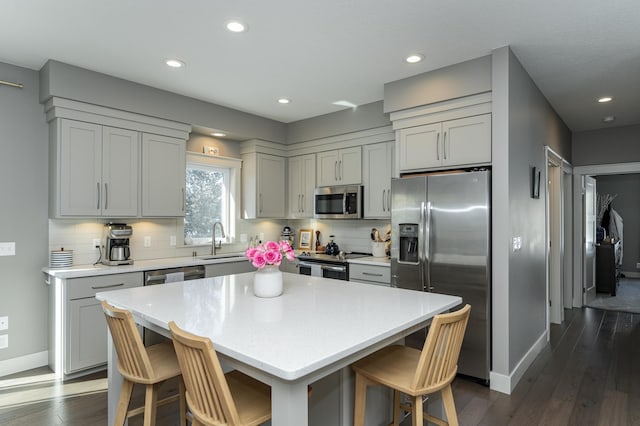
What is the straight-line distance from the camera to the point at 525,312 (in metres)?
3.38

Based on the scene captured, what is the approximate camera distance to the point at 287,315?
1.86 m

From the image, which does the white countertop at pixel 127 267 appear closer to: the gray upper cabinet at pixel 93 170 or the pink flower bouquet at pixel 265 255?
the gray upper cabinet at pixel 93 170

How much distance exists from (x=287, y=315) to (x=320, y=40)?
2092mm

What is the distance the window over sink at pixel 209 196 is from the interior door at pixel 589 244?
509 cm

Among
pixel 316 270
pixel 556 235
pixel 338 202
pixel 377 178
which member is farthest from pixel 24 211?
pixel 556 235

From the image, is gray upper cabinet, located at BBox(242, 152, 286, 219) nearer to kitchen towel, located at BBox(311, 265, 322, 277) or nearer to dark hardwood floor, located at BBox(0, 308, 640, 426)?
kitchen towel, located at BBox(311, 265, 322, 277)

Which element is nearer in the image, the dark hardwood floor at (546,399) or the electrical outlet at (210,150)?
the dark hardwood floor at (546,399)

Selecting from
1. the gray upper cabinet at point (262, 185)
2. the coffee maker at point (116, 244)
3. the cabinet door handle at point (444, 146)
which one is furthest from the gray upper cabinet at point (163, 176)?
the cabinet door handle at point (444, 146)

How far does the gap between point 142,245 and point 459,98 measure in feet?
11.7

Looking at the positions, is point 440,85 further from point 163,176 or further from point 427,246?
point 163,176

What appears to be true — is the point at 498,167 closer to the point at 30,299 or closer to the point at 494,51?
the point at 494,51

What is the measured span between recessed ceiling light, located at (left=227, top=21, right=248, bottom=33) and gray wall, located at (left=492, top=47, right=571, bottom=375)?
1.98 m

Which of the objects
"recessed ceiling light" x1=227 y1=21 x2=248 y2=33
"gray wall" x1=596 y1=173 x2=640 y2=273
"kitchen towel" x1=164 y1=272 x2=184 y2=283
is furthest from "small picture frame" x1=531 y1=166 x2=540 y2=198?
"gray wall" x1=596 y1=173 x2=640 y2=273

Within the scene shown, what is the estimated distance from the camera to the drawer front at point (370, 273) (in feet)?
12.7
